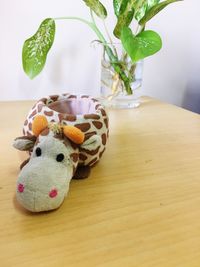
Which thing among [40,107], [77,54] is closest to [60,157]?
[40,107]

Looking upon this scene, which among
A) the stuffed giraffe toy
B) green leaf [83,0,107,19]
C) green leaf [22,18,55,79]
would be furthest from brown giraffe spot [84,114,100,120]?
green leaf [83,0,107,19]

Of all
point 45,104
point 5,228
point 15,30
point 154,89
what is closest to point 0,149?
point 45,104

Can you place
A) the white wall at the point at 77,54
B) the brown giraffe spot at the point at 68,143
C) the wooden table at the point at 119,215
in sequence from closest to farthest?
the wooden table at the point at 119,215 < the brown giraffe spot at the point at 68,143 < the white wall at the point at 77,54

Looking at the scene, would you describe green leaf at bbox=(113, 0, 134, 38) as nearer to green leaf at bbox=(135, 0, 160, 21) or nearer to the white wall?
green leaf at bbox=(135, 0, 160, 21)

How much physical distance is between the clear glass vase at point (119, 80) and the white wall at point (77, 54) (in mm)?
130

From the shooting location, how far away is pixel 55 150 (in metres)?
0.39

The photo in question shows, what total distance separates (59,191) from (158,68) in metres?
0.83

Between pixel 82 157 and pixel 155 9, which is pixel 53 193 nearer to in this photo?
pixel 82 157

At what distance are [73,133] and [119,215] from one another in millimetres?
121

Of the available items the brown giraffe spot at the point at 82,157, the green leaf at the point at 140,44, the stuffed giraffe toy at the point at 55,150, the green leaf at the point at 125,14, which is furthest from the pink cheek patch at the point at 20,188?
the green leaf at the point at 125,14

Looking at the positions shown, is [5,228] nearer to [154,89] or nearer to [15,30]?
[15,30]

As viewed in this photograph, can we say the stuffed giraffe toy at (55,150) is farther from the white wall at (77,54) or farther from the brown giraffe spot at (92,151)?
the white wall at (77,54)

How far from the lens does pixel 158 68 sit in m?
1.09

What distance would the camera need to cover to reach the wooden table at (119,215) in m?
0.31
